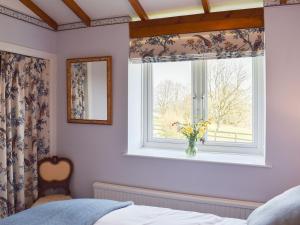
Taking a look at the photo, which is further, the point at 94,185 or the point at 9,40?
the point at 94,185

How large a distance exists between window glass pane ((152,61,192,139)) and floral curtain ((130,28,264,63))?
297 millimetres

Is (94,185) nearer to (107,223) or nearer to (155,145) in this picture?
(155,145)

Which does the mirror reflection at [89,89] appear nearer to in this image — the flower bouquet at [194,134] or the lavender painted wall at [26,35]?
the lavender painted wall at [26,35]

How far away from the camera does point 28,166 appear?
2.96 meters

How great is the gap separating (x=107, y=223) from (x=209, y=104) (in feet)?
5.46

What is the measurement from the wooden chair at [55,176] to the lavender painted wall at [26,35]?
1.21 m

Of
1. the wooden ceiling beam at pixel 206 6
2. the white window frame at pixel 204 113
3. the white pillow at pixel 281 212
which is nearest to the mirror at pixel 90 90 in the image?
the white window frame at pixel 204 113

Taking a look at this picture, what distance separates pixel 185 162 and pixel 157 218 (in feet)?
3.06

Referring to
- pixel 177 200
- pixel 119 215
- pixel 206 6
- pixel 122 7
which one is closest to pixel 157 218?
pixel 119 215

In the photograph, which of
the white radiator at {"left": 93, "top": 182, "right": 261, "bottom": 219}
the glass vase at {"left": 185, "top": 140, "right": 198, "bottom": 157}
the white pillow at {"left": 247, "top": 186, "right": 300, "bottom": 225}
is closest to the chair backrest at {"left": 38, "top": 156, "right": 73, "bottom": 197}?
the white radiator at {"left": 93, "top": 182, "right": 261, "bottom": 219}

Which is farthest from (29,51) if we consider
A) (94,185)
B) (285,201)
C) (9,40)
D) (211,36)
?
(285,201)

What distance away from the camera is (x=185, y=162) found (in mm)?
2609

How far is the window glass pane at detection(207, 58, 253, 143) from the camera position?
9.04ft

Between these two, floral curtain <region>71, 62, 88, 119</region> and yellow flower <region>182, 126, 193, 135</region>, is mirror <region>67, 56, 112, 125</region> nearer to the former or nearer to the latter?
floral curtain <region>71, 62, 88, 119</region>
